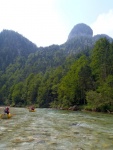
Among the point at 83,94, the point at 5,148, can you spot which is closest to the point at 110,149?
the point at 5,148

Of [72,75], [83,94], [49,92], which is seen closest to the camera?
[83,94]

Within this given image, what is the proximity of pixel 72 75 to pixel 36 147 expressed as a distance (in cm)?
6212

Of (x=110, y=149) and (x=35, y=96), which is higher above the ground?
(x=35, y=96)

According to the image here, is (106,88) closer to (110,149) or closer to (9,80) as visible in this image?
(110,149)

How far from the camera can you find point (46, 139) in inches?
698

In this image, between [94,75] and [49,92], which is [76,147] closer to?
[94,75]

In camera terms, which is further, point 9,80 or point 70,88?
point 9,80

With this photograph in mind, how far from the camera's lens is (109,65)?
64875 mm

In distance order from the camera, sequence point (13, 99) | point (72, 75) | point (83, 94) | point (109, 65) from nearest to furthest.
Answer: point (109, 65), point (83, 94), point (72, 75), point (13, 99)

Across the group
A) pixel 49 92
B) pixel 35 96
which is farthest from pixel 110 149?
pixel 35 96

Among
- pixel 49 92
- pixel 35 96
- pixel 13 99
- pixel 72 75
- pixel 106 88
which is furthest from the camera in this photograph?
pixel 13 99

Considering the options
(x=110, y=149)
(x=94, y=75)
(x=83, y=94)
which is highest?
(x=94, y=75)

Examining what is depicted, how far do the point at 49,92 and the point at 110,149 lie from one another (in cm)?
8446

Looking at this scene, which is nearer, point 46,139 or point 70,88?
point 46,139
